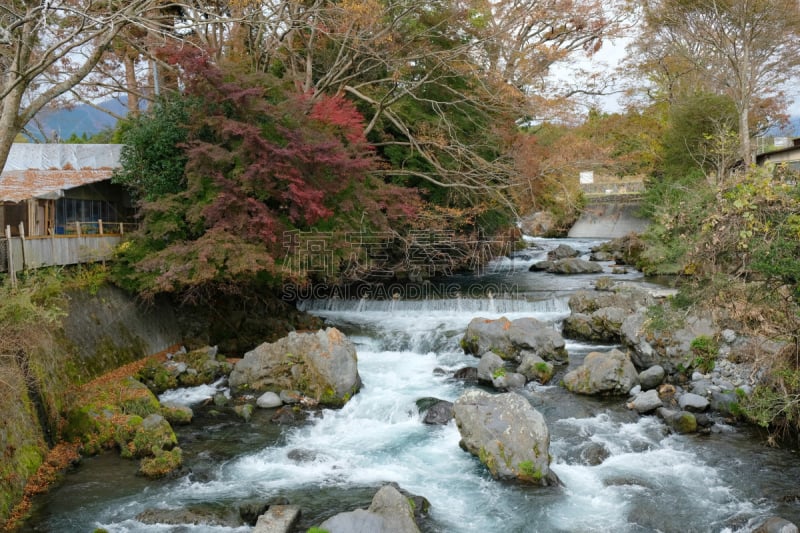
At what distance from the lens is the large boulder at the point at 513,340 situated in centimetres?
1298

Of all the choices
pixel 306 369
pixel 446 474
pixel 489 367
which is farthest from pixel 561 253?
pixel 446 474

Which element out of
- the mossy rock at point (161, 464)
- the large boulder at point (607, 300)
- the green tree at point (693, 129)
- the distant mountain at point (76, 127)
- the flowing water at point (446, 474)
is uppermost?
the distant mountain at point (76, 127)

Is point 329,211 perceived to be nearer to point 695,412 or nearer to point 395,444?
point 395,444

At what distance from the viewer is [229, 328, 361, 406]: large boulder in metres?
10.9

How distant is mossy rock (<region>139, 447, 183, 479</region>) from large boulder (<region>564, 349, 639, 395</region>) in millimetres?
7236

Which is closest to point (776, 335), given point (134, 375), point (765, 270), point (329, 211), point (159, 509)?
point (765, 270)

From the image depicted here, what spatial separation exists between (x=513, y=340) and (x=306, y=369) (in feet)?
16.6

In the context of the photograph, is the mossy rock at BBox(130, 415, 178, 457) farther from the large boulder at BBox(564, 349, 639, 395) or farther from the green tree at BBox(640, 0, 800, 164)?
the green tree at BBox(640, 0, 800, 164)

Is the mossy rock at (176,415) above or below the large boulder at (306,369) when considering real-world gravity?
below

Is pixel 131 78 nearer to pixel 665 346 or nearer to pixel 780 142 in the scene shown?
pixel 665 346

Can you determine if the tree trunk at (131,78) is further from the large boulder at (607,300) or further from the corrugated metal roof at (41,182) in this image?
the large boulder at (607,300)

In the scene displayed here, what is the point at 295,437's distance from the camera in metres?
9.30

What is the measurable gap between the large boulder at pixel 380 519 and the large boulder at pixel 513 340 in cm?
722

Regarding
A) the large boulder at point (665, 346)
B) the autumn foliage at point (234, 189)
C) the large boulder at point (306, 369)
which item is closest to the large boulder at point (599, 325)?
the large boulder at point (665, 346)
